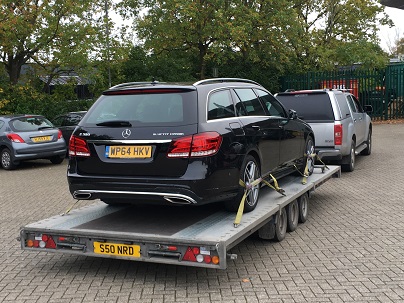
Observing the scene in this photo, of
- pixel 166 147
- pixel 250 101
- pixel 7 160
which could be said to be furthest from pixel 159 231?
pixel 7 160

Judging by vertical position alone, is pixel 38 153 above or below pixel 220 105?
below

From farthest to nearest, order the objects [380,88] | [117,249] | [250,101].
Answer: [380,88], [250,101], [117,249]

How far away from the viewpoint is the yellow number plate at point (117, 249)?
4.88 metres

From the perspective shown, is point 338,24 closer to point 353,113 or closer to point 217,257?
point 353,113

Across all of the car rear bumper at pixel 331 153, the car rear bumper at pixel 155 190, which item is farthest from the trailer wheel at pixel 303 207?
the car rear bumper at pixel 331 153

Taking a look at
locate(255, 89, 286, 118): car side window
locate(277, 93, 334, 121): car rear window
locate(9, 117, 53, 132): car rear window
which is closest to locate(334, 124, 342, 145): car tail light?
locate(277, 93, 334, 121): car rear window

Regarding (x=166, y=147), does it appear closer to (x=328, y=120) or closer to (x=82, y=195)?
(x=82, y=195)

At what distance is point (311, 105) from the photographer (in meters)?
11.3

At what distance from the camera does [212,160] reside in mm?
5141

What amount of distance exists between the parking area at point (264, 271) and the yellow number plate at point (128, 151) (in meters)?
1.23

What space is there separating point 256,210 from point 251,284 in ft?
3.33

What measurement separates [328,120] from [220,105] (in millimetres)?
5860

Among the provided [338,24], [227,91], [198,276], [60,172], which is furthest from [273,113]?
[338,24]

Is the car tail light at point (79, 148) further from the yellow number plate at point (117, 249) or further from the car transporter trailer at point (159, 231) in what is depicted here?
the yellow number plate at point (117, 249)
